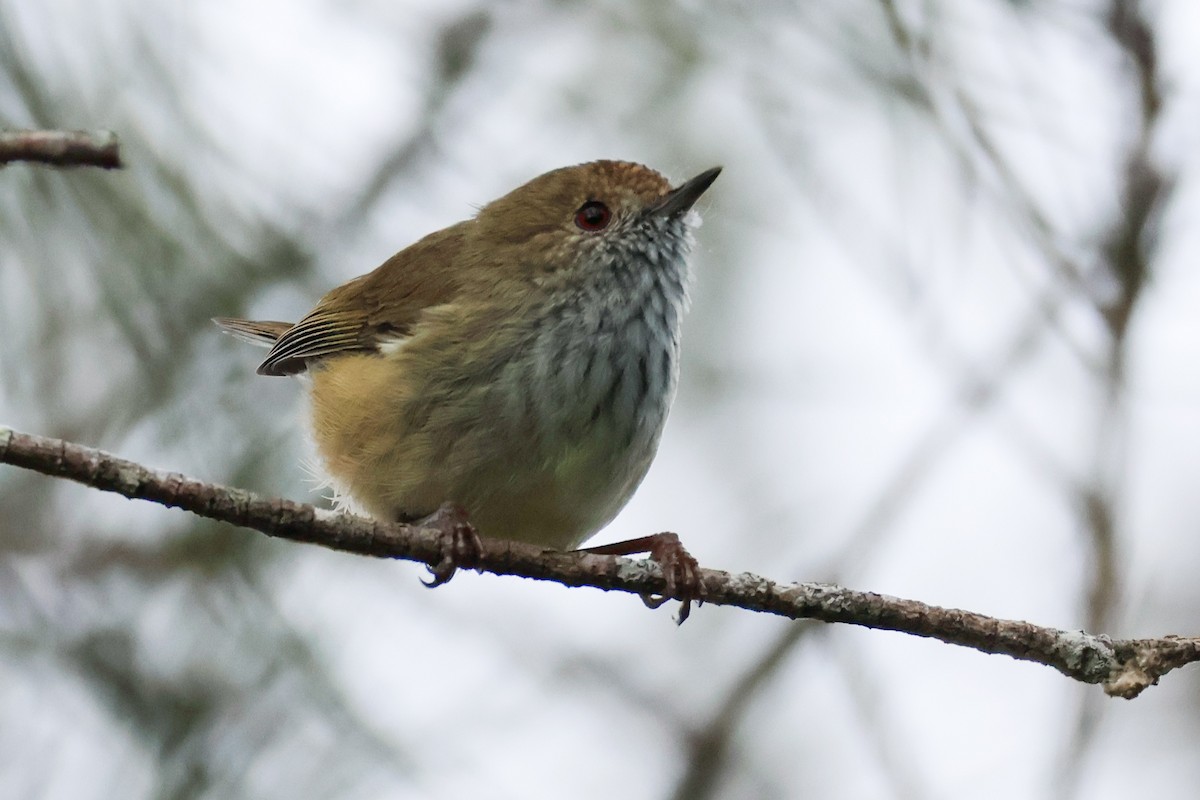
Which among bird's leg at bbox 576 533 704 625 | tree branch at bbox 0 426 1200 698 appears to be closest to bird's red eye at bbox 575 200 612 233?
bird's leg at bbox 576 533 704 625

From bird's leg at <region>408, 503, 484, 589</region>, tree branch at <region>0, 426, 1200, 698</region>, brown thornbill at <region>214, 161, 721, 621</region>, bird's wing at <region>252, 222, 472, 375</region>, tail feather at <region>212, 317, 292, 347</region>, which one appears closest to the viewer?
tree branch at <region>0, 426, 1200, 698</region>

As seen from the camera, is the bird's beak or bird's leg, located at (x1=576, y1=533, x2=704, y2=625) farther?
the bird's beak

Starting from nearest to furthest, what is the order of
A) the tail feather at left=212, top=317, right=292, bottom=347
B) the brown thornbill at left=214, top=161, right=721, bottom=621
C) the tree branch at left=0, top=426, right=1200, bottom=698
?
the tree branch at left=0, top=426, right=1200, bottom=698, the brown thornbill at left=214, top=161, right=721, bottom=621, the tail feather at left=212, top=317, right=292, bottom=347

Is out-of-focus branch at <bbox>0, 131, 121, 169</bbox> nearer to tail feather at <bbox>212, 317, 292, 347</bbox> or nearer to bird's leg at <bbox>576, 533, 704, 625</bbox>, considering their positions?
bird's leg at <bbox>576, 533, 704, 625</bbox>

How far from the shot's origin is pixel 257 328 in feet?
15.9

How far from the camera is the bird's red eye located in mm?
4113

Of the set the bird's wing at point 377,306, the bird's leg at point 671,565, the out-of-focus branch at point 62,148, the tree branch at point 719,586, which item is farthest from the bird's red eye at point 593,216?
the out-of-focus branch at point 62,148

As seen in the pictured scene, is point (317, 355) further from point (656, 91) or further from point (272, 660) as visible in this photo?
point (656, 91)

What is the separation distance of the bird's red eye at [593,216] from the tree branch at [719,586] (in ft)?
4.72

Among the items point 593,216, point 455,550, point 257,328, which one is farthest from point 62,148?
point 257,328

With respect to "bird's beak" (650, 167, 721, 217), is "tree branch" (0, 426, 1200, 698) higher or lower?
lower

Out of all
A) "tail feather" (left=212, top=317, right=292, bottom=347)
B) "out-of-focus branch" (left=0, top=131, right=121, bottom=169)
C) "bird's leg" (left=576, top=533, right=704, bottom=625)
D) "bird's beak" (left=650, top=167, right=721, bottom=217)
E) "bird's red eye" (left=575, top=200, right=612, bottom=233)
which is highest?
"bird's beak" (left=650, top=167, right=721, bottom=217)

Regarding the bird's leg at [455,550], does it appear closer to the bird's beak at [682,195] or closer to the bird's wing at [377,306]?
the bird's wing at [377,306]

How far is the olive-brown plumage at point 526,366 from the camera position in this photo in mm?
3490
